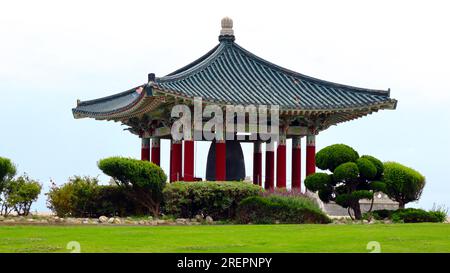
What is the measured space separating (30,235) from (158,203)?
931 cm

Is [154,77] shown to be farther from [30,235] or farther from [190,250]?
[190,250]

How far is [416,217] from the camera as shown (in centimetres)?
2495

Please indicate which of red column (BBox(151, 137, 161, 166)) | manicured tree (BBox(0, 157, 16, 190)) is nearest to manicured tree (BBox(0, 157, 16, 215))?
manicured tree (BBox(0, 157, 16, 190))

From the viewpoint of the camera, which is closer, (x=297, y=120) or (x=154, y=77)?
(x=154, y=77)

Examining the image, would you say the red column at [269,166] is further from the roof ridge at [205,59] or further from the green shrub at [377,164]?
the green shrub at [377,164]

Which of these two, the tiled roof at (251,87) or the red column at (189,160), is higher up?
the tiled roof at (251,87)

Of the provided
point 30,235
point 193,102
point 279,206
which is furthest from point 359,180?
point 30,235

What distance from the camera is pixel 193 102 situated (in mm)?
27531

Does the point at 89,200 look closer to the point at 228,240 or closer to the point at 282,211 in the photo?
the point at 282,211

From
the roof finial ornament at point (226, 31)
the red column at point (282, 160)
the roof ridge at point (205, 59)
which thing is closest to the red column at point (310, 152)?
the red column at point (282, 160)

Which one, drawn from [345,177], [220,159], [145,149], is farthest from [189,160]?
[345,177]

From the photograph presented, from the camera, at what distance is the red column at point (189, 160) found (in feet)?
93.9

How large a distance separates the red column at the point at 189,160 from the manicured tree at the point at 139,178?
379cm

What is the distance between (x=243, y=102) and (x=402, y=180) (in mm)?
6302
